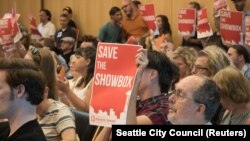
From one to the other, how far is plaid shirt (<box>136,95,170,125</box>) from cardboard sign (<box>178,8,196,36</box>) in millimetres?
3844

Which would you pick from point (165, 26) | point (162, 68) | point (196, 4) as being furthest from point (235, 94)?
point (165, 26)

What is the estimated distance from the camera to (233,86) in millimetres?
3311

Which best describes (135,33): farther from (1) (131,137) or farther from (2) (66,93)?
(1) (131,137)

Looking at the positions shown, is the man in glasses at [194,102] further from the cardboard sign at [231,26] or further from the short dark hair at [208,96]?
the cardboard sign at [231,26]

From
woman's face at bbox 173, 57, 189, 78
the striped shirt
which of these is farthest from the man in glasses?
woman's face at bbox 173, 57, 189, 78

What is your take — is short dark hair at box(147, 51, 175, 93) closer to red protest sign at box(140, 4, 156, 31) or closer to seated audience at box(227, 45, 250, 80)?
seated audience at box(227, 45, 250, 80)

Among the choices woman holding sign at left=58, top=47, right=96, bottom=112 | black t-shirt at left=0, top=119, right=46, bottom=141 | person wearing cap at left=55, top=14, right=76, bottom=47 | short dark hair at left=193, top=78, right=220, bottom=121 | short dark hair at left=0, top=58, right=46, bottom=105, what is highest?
short dark hair at left=0, top=58, right=46, bottom=105

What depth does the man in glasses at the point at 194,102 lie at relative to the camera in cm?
272

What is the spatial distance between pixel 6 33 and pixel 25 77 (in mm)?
4133

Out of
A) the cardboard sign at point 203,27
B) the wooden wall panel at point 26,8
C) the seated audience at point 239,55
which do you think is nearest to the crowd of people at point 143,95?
the seated audience at point 239,55

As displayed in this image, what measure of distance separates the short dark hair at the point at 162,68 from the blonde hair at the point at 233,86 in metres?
0.29

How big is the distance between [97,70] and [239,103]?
0.92 meters

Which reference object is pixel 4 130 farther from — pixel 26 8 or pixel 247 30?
pixel 26 8

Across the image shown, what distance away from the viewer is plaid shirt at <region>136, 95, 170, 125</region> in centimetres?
296
